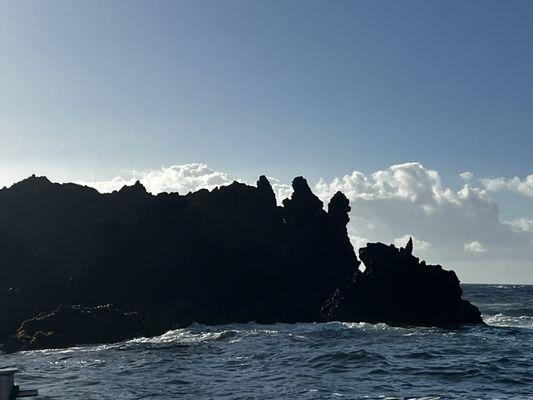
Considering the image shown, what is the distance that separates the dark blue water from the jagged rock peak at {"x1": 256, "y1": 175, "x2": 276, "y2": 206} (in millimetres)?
38667

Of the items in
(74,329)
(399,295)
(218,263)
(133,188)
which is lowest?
(74,329)

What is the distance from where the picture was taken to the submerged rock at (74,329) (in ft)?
169

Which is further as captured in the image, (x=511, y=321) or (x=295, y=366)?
(x=511, y=321)

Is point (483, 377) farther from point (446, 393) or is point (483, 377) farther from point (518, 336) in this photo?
point (518, 336)

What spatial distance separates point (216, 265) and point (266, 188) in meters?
19.9

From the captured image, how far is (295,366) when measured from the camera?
3681 centimetres

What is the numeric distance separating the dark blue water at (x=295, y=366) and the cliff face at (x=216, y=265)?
1149 centimetres

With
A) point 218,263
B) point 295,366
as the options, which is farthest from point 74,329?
point 218,263

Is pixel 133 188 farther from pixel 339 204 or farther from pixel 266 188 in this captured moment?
pixel 339 204

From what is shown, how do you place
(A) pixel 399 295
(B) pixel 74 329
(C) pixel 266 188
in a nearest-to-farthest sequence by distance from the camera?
(B) pixel 74 329 < (A) pixel 399 295 < (C) pixel 266 188

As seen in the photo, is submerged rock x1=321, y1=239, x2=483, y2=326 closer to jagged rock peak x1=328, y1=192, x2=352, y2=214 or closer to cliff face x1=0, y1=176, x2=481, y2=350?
cliff face x1=0, y1=176, x2=481, y2=350

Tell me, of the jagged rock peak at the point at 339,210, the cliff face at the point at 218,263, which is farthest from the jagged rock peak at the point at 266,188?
the jagged rock peak at the point at 339,210

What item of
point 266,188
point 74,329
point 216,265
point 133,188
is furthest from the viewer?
point 133,188

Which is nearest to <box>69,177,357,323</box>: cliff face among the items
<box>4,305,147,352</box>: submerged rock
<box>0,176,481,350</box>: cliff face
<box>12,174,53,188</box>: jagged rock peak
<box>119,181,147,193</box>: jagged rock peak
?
<box>0,176,481,350</box>: cliff face
